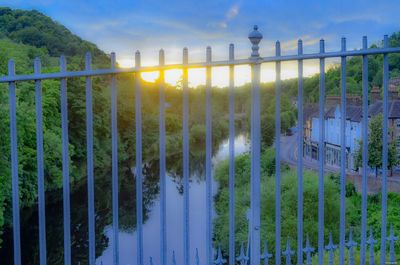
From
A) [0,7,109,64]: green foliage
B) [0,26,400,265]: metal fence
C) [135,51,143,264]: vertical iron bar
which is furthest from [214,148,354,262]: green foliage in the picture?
[0,7,109,64]: green foliage

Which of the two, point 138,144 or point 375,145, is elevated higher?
point 138,144

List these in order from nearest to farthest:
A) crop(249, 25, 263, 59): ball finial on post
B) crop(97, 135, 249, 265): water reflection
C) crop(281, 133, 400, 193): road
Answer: crop(249, 25, 263, 59): ball finial on post < crop(97, 135, 249, 265): water reflection < crop(281, 133, 400, 193): road

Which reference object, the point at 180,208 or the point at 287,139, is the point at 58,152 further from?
the point at 287,139

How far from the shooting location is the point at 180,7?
548 cm

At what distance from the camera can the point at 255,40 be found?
8.27 ft

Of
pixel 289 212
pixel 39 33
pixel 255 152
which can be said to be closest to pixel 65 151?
pixel 255 152

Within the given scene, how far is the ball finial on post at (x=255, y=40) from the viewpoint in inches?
98.7

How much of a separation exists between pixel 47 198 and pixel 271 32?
46.7ft

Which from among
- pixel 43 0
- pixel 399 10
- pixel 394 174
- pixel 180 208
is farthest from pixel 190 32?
pixel 394 174

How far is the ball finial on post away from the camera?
2506mm

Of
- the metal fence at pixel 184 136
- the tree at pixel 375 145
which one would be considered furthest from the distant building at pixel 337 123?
the metal fence at pixel 184 136

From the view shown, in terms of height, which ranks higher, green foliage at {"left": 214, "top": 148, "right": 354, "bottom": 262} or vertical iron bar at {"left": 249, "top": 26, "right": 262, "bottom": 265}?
vertical iron bar at {"left": 249, "top": 26, "right": 262, "bottom": 265}

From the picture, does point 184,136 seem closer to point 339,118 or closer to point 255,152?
point 255,152

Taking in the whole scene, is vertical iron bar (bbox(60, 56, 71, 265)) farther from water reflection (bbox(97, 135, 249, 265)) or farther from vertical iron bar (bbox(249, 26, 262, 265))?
water reflection (bbox(97, 135, 249, 265))
